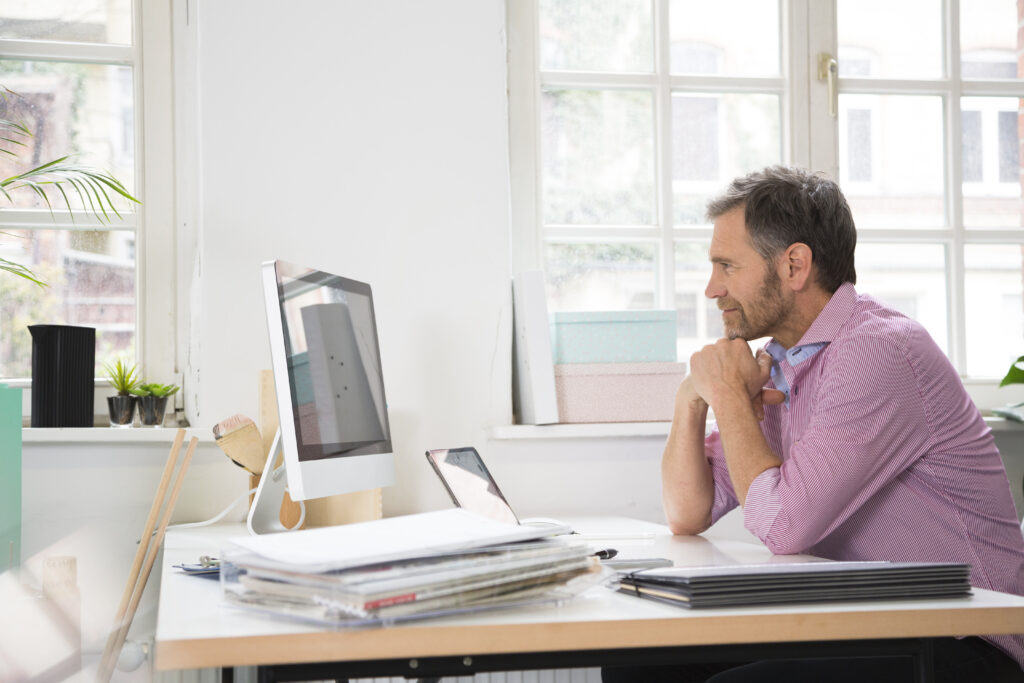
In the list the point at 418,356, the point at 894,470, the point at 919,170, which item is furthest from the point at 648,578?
the point at 919,170

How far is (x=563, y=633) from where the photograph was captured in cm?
92

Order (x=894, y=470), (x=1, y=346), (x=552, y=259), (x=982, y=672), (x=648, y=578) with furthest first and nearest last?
(x=552, y=259), (x=1, y=346), (x=894, y=470), (x=982, y=672), (x=648, y=578)

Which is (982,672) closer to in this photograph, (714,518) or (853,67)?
(714,518)

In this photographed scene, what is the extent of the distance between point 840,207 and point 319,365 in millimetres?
999

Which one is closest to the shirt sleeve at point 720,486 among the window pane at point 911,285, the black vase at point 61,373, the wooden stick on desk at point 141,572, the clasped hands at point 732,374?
the clasped hands at point 732,374

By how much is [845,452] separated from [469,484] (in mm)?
604

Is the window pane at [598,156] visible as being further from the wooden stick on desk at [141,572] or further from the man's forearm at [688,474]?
the wooden stick on desk at [141,572]

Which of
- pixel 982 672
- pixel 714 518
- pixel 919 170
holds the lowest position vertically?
pixel 982 672

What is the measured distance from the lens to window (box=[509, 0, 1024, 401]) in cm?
266

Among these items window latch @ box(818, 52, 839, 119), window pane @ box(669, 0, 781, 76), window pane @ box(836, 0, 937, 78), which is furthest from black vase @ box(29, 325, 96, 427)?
window pane @ box(836, 0, 937, 78)

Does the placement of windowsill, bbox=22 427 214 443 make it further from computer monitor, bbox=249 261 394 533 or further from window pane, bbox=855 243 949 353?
window pane, bbox=855 243 949 353

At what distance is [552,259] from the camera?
2.65 m

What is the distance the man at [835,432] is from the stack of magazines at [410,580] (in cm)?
53

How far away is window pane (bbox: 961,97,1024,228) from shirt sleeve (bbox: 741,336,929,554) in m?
1.52
